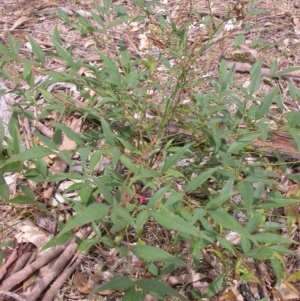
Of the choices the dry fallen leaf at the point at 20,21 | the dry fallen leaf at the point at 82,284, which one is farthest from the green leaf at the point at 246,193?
the dry fallen leaf at the point at 20,21

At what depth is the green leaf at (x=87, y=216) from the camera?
895 mm

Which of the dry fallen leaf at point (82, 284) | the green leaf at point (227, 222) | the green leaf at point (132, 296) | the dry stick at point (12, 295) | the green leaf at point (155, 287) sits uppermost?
the green leaf at point (227, 222)

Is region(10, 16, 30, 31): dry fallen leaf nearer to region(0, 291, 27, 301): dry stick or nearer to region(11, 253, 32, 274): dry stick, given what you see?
region(11, 253, 32, 274): dry stick

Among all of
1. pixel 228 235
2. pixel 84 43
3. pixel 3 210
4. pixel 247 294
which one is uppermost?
pixel 84 43

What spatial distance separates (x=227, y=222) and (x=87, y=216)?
1.10ft

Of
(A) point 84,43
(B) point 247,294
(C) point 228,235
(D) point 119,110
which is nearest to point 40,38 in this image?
(A) point 84,43

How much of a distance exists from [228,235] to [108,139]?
0.70m

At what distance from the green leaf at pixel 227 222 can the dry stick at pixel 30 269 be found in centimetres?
73

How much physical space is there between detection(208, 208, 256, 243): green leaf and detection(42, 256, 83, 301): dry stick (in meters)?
0.69

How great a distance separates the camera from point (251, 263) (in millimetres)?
1619

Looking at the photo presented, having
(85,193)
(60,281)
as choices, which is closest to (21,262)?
(60,281)

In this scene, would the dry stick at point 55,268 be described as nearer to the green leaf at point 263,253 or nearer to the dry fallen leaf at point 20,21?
the green leaf at point 263,253

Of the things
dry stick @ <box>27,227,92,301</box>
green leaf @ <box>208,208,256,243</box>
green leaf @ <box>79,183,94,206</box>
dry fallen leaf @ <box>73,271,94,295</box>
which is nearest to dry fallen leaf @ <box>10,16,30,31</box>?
dry stick @ <box>27,227,92,301</box>

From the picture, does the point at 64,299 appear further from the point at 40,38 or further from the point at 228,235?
the point at 40,38
